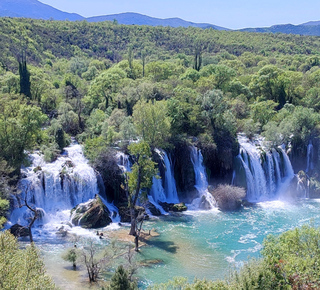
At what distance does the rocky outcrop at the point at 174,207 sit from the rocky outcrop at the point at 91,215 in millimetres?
7154

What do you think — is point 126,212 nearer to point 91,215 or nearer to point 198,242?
point 91,215

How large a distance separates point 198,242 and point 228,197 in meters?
10.0

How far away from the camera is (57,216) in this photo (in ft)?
120

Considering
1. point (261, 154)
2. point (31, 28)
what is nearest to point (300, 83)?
point (261, 154)

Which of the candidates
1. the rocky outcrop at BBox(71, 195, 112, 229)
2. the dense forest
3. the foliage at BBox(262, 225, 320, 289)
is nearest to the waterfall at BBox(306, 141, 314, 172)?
the dense forest

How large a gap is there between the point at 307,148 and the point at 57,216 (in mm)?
35028

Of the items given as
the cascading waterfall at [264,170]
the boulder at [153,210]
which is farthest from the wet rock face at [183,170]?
the cascading waterfall at [264,170]

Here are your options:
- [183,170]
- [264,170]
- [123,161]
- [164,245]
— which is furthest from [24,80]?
[264,170]

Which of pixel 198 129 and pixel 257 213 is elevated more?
pixel 198 129

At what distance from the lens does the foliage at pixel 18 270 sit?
1478 centimetres

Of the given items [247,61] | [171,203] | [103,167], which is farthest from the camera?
[247,61]

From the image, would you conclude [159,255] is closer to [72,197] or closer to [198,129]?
[72,197]

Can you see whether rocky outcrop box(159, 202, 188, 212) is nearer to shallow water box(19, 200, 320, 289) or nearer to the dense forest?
shallow water box(19, 200, 320, 289)

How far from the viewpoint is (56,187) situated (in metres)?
38.0
